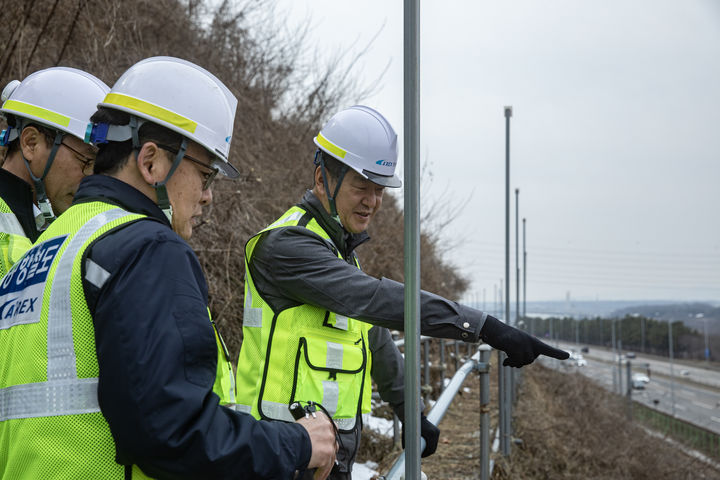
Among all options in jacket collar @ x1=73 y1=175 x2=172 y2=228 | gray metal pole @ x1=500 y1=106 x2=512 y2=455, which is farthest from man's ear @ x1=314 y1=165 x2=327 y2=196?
gray metal pole @ x1=500 y1=106 x2=512 y2=455

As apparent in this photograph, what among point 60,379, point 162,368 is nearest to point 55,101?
point 60,379

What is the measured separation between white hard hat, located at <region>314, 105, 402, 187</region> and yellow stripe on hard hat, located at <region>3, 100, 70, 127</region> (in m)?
1.01

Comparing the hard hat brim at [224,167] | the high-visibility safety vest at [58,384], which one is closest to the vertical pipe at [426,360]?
the hard hat brim at [224,167]

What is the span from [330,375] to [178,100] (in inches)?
42.6

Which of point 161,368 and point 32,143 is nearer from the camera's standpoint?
point 161,368

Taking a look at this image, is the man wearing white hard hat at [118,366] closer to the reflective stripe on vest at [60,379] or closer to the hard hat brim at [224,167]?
the reflective stripe on vest at [60,379]

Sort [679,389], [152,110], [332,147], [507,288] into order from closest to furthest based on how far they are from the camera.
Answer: [152,110] < [332,147] < [507,288] < [679,389]

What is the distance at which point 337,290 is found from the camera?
221 centimetres

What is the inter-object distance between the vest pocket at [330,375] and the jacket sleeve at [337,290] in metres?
0.16

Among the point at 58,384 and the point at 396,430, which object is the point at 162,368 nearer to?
the point at 58,384

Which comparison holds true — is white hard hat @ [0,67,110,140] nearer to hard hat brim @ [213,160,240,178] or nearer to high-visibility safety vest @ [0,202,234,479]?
hard hat brim @ [213,160,240,178]

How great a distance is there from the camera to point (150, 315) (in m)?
1.20

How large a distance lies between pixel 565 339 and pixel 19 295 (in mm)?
118508

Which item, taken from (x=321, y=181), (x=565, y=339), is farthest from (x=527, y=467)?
(x=565, y=339)
